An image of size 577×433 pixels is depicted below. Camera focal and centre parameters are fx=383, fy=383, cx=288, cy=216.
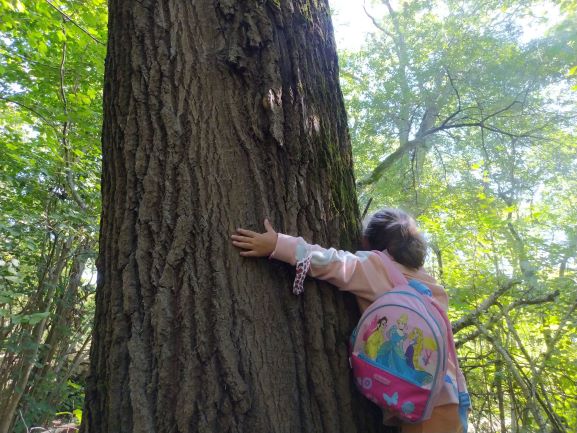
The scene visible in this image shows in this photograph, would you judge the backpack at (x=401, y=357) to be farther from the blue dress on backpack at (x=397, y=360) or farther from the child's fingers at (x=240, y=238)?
A: the child's fingers at (x=240, y=238)

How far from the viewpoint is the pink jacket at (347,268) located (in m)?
1.26

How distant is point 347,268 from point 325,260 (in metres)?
0.10

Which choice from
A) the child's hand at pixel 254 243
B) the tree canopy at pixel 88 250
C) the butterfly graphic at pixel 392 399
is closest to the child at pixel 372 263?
the child's hand at pixel 254 243

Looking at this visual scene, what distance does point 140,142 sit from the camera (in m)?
1.36

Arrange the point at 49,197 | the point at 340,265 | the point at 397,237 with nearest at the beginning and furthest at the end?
the point at 340,265
the point at 397,237
the point at 49,197

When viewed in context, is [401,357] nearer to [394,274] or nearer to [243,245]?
[394,274]

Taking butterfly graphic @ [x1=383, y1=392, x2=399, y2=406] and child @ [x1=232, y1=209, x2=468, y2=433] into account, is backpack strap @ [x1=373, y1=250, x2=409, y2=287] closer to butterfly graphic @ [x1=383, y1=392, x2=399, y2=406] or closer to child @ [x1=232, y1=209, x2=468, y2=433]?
child @ [x1=232, y1=209, x2=468, y2=433]

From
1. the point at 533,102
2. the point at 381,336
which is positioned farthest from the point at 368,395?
the point at 533,102

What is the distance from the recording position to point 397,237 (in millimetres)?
1706

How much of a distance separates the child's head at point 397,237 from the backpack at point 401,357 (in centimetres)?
36

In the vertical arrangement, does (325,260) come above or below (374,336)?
above

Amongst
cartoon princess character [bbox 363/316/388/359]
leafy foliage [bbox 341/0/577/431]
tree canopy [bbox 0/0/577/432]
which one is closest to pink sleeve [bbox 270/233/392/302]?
cartoon princess character [bbox 363/316/388/359]

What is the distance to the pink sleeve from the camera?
4.13ft

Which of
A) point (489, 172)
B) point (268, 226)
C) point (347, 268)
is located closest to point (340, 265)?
point (347, 268)
